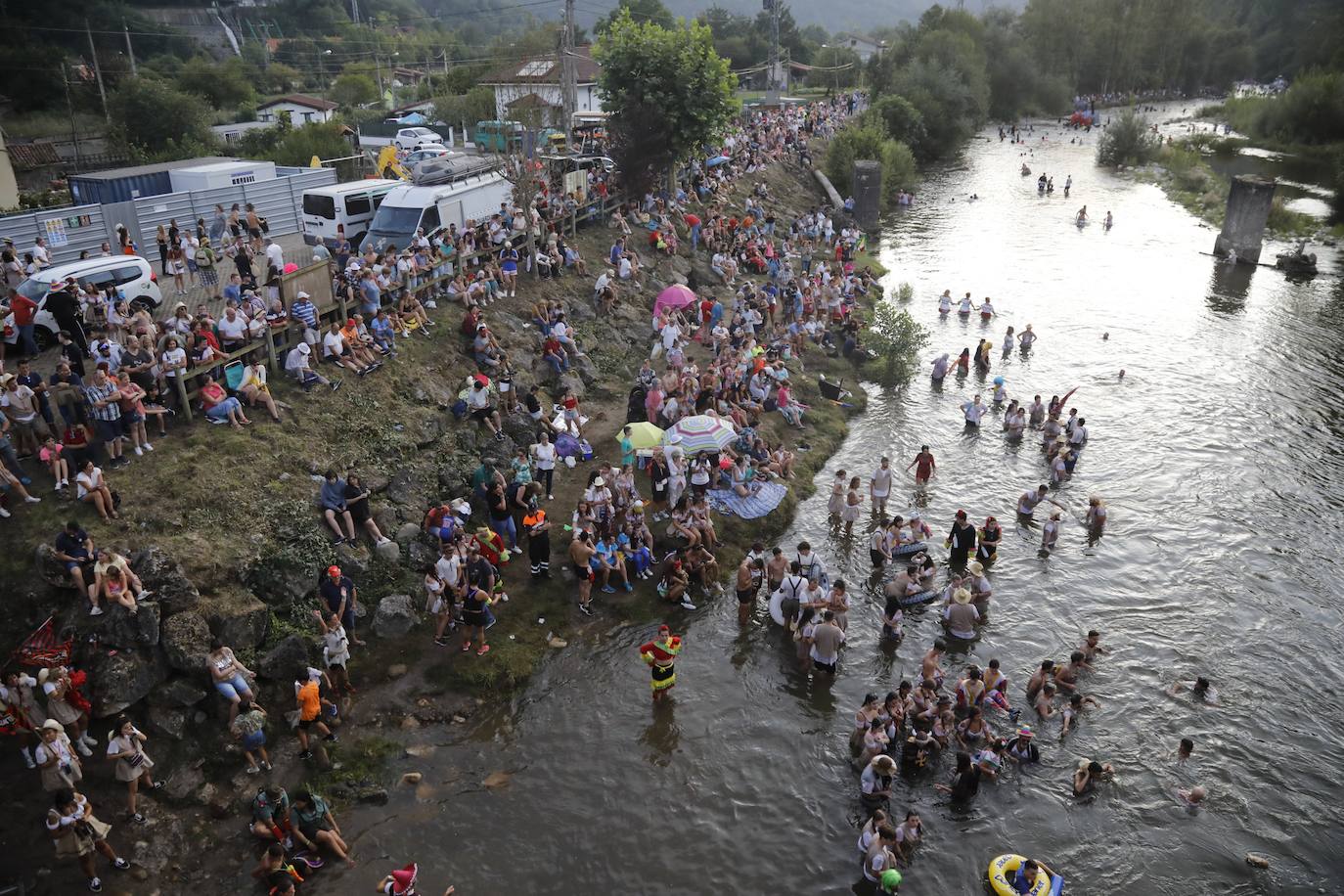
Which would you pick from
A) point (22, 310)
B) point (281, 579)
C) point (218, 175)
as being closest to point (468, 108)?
point (218, 175)

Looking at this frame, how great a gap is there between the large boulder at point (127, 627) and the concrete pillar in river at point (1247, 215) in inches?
1785

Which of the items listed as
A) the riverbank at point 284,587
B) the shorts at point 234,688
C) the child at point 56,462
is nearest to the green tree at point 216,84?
the riverbank at point 284,587

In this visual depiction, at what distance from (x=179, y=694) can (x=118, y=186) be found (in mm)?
25913

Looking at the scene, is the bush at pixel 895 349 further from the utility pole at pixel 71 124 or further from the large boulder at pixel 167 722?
the utility pole at pixel 71 124

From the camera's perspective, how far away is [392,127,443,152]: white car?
46781 millimetres

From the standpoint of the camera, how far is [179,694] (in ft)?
38.7

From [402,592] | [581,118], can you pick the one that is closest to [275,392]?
[402,592]

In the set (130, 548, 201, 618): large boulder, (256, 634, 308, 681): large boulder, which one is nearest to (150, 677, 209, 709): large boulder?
(256, 634, 308, 681): large boulder

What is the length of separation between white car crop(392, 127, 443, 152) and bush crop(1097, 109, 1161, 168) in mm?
49481

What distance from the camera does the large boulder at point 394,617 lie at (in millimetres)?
13992

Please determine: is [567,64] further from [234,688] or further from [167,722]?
[167,722]

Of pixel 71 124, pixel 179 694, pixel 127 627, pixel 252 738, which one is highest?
pixel 71 124

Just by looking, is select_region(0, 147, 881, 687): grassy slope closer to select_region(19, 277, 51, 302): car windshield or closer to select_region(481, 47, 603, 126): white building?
select_region(19, 277, 51, 302): car windshield

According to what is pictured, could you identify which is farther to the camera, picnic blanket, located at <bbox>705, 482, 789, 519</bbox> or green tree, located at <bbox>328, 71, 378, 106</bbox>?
green tree, located at <bbox>328, 71, 378, 106</bbox>
